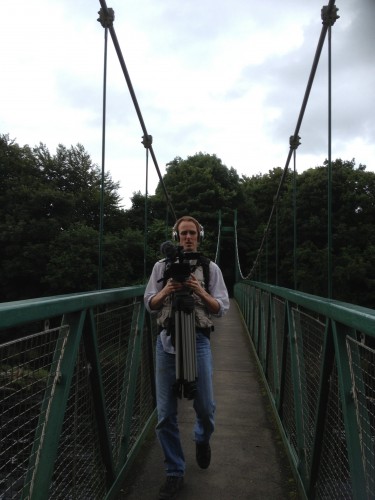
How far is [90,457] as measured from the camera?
1.59 meters

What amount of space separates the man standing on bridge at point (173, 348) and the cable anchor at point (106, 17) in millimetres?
1448

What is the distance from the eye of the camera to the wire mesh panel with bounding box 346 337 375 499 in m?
1.06

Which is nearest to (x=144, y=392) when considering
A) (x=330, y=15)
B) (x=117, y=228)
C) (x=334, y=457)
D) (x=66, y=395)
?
(x=334, y=457)

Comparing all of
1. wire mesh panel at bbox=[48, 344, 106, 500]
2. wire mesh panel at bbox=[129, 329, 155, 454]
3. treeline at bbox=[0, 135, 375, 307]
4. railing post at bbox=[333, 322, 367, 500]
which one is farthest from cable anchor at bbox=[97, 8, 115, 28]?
treeline at bbox=[0, 135, 375, 307]

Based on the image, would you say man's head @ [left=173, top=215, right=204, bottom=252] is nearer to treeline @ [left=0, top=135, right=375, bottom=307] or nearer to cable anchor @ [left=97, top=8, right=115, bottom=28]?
cable anchor @ [left=97, top=8, right=115, bottom=28]

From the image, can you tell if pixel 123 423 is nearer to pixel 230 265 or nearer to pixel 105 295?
pixel 105 295

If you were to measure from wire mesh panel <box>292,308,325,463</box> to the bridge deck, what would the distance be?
1.05ft

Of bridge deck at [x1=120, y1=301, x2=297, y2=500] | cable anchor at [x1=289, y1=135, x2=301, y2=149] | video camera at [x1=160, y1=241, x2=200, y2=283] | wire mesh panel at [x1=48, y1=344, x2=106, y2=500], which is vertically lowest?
bridge deck at [x1=120, y1=301, x2=297, y2=500]

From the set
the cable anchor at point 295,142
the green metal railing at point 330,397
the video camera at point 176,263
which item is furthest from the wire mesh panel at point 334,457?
the cable anchor at point 295,142

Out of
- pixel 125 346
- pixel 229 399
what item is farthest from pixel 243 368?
pixel 125 346

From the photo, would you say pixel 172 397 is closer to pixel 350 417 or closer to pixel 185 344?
pixel 185 344

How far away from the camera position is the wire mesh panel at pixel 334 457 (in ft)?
4.24

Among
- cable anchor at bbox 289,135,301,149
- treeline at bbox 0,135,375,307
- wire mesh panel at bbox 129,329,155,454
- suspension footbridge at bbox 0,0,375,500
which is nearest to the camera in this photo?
suspension footbridge at bbox 0,0,375,500

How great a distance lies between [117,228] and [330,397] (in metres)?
24.6
